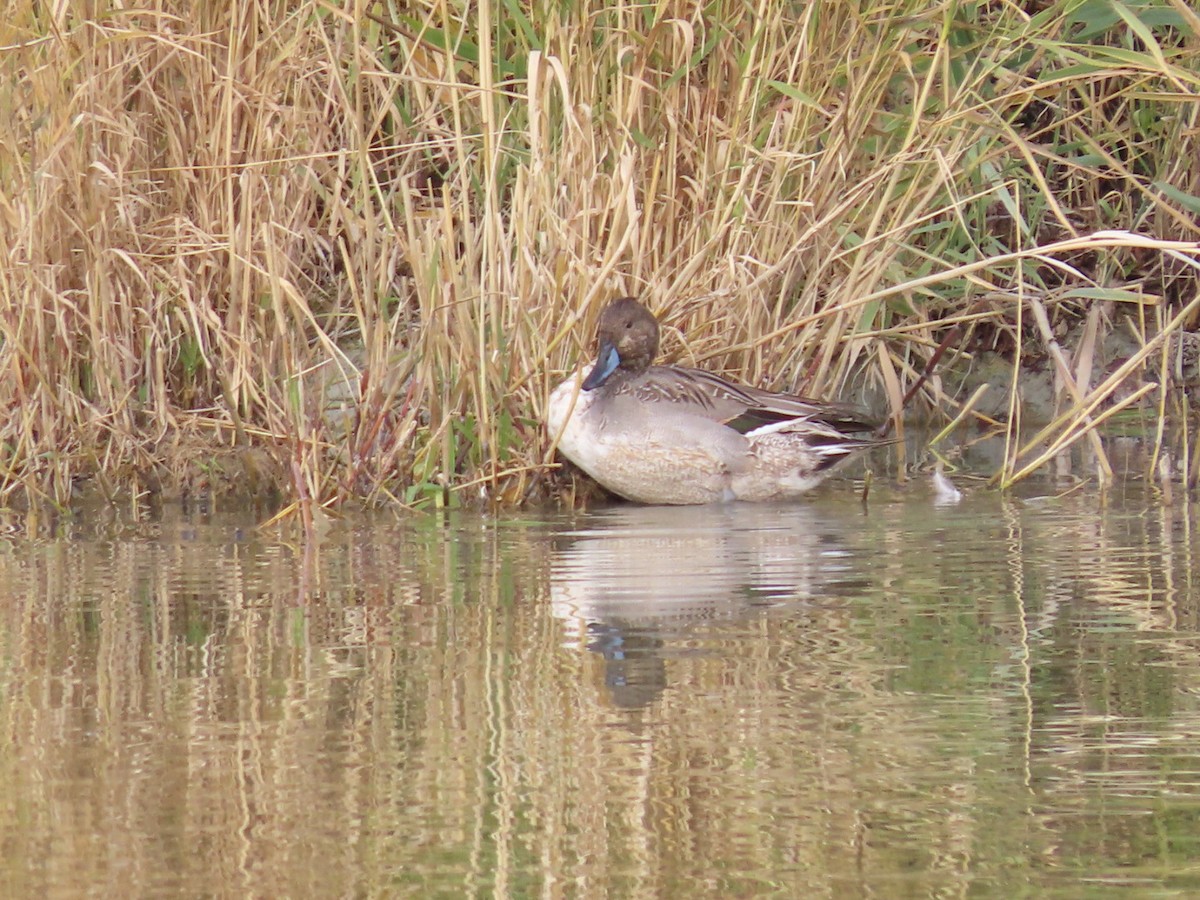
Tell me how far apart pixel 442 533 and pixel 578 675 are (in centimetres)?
196

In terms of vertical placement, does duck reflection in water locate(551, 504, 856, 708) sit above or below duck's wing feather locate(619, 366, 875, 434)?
below

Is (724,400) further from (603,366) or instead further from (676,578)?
(676,578)

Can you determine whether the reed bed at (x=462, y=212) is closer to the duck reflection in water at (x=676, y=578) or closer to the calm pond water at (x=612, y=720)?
the duck reflection in water at (x=676, y=578)

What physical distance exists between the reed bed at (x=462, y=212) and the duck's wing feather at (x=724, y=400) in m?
0.18

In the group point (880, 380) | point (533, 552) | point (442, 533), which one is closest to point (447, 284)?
point (442, 533)

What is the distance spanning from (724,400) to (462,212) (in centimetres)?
91

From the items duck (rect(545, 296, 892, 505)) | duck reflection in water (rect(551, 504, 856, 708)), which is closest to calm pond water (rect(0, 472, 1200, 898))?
duck reflection in water (rect(551, 504, 856, 708))

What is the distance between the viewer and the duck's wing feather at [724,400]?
218 inches

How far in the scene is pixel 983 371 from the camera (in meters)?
6.81

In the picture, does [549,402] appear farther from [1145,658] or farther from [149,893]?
[149,893]

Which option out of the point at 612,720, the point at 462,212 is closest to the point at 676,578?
the point at 612,720

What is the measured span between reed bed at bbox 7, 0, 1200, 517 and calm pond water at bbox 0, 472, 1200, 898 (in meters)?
1.05

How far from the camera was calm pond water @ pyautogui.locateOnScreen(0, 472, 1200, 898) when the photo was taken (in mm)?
2045

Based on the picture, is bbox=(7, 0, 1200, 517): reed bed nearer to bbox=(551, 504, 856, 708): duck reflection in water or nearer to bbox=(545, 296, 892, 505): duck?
bbox=(545, 296, 892, 505): duck
